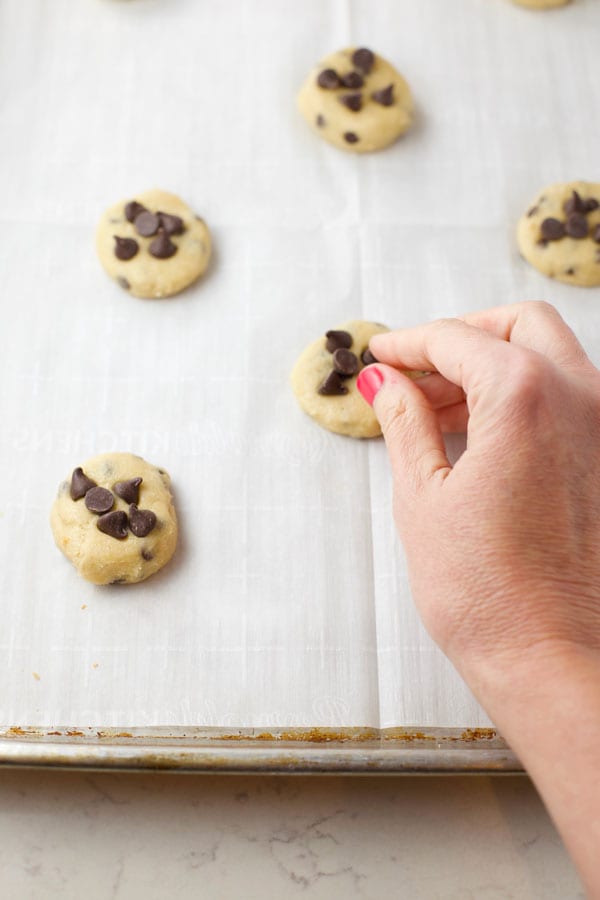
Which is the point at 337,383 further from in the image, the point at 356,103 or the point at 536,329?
the point at 356,103

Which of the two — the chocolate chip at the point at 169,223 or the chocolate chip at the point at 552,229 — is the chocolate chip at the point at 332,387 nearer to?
the chocolate chip at the point at 169,223

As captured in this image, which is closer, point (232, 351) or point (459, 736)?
point (459, 736)

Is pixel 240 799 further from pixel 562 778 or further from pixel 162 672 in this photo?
pixel 562 778

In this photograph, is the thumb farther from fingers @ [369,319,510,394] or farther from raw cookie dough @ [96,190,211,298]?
raw cookie dough @ [96,190,211,298]

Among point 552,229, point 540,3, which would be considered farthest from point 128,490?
point 540,3

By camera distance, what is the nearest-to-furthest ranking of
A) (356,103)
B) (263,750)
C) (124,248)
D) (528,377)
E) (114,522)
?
1. (528,377)
2. (263,750)
3. (114,522)
4. (124,248)
5. (356,103)

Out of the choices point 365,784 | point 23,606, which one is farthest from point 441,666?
point 23,606

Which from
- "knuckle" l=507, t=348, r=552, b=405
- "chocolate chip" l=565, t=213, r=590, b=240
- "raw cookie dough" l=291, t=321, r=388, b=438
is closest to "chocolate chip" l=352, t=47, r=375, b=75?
"chocolate chip" l=565, t=213, r=590, b=240
